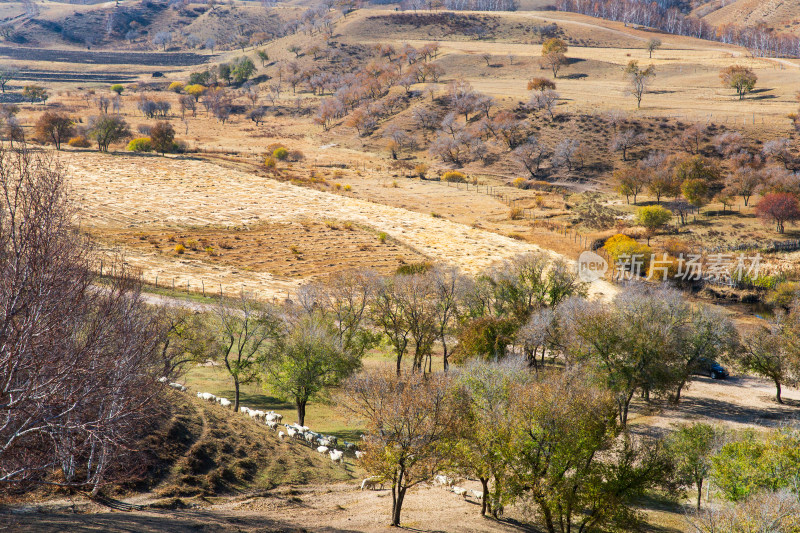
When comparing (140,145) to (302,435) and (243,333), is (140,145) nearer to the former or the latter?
(243,333)

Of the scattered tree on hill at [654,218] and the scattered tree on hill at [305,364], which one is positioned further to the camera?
the scattered tree on hill at [654,218]

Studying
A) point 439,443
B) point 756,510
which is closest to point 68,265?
point 439,443

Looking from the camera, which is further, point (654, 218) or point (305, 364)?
point (654, 218)

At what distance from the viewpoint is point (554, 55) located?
183500 mm

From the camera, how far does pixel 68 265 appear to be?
58.3ft

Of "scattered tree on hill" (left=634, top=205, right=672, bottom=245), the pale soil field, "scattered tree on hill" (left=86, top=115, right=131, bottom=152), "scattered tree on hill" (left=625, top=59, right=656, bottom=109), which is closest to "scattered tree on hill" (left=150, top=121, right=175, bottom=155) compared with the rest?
"scattered tree on hill" (left=86, top=115, right=131, bottom=152)

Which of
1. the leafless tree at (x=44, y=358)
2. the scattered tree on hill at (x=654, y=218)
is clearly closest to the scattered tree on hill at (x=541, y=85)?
the scattered tree on hill at (x=654, y=218)

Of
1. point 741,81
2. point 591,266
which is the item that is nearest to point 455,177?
point 591,266

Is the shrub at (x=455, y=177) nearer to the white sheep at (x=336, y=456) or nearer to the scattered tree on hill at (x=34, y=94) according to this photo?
the white sheep at (x=336, y=456)

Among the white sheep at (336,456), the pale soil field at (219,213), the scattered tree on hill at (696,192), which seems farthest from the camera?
the scattered tree on hill at (696,192)

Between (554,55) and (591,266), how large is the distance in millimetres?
125648

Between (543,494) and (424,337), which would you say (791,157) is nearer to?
(424,337)

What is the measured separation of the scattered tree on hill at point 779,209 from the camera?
3378 inches

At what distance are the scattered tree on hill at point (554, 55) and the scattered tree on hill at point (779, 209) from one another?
10298cm
